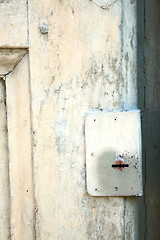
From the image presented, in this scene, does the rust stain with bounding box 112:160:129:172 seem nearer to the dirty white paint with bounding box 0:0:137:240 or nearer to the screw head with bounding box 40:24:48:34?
the dirty white paint with bounding box 0:0:137:240

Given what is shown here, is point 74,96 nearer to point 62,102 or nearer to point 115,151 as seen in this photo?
point 62,102

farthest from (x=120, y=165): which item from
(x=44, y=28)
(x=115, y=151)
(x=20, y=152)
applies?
(x=44, y=28)

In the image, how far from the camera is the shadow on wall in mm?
885

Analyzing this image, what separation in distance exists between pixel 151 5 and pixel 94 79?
314mm

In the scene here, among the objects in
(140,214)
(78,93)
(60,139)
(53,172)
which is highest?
(78,93)

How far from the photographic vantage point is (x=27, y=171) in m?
0.90

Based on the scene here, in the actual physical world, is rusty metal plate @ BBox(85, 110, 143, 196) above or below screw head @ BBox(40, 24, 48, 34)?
below

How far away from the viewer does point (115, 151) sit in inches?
33.7

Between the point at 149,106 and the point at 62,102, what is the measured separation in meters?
0.30

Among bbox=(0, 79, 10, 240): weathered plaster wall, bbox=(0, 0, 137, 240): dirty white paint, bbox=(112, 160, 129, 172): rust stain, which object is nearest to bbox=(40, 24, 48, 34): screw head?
bbox=(0, 0, 137, 240): dirty white paint

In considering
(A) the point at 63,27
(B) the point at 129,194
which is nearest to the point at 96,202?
(B) the point at 129,194

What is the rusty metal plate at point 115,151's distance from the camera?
2.78ft

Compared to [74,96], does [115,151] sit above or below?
below

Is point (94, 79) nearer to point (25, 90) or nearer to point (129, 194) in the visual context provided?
point (25, 90)
